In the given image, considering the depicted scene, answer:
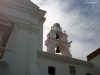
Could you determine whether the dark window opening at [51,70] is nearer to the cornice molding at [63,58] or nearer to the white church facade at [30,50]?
the white church facade at [30,50]

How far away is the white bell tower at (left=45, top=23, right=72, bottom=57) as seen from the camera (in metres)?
23.0

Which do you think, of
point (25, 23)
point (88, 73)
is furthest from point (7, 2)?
point (88, 73)

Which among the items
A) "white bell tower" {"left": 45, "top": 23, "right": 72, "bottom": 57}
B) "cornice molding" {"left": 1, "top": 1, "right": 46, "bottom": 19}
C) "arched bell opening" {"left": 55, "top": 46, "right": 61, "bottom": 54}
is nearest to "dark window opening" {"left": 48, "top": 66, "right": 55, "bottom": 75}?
"white bell tower" {"left": 45, "top": 23, "right": 72, "bottom": 57}

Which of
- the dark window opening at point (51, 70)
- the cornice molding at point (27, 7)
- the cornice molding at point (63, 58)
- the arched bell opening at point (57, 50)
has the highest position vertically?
the cornice molding at point (27, 7)

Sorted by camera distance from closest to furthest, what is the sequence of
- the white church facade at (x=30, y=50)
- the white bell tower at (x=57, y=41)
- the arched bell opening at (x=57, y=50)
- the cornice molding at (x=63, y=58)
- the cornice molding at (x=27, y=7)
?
the white church facade at (x=30, y=50) < the cornice molding at (x=27, y=7) < the cornice molding at (x=63, y=58) < the white bell tower at (x=57, y=41) < the arched bell opening at (x=57, y=50)

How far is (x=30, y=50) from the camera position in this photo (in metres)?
19.0

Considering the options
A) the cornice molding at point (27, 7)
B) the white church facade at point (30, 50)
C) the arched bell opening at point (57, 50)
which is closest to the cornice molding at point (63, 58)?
the white church facade at point (30, 50)

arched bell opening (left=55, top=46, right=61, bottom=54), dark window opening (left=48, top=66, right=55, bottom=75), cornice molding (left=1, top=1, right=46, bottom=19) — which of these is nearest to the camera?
cornice molding (left=1, top=1, right=46, bottom=19)

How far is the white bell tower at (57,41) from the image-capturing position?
75.6 ft

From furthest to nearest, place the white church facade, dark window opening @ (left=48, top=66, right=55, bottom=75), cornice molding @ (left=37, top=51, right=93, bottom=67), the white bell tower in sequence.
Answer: the white bell tower
dark window opening @ (left=48, top=66, right=55, bottom=75)
cornice molding @ (left=37, top=51, right=93, bottom=67)
the white church facade

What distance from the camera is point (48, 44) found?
2322cm

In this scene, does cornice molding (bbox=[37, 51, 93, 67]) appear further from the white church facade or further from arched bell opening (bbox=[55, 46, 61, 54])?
arched bell opening (bbox=[55, 46, 61, 54])

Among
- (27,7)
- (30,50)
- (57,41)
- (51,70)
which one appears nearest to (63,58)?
(51,70)

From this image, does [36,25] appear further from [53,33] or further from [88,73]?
[88,73]
